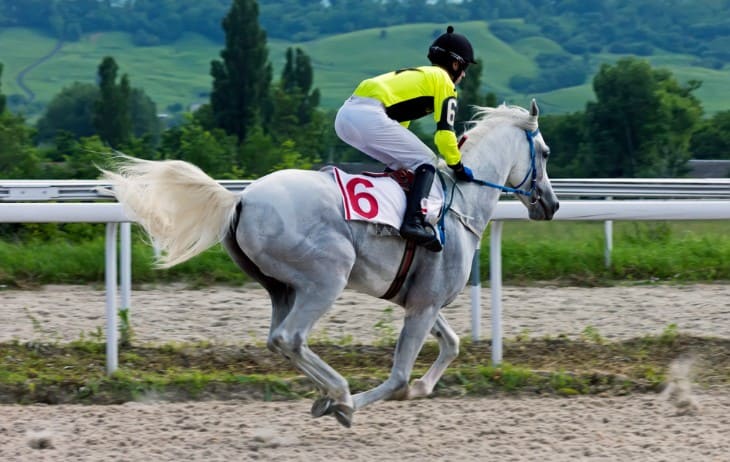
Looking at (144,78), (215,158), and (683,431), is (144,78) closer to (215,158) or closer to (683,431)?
(215,158)

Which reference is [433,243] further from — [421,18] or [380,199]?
[421,18]

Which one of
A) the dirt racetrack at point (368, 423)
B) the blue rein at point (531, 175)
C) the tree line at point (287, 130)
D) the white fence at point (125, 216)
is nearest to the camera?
the dirt racetrack at point (368, 423)

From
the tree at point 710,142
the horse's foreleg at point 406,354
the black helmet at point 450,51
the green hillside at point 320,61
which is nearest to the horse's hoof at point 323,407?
the horse's foreleg at point 406,354

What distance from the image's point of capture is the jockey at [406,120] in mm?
5430

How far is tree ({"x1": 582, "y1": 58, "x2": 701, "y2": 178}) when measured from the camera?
31.7m

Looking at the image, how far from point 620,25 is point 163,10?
5102 cm

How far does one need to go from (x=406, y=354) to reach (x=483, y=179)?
102 centimetres

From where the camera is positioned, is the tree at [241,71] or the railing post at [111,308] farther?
Answer: the tree at [241,71]

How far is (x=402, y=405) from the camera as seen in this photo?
582 cm

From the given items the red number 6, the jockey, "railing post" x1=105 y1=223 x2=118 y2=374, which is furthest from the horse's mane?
"railing post" x1=105 y1=223 x2=118 y2=374

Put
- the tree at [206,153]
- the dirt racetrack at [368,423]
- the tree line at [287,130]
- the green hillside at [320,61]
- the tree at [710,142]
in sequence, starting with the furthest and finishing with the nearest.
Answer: the green hillside at [320,61], the tree at [710,142], the tree line at [287,130], the tree at [206,153], the dirt racetrack at [368,423]

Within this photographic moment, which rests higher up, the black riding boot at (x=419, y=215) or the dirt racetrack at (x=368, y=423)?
the black riding boot at (x=419, y=215)

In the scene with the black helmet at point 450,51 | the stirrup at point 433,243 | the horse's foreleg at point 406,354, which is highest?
the black helmet at point 450,51

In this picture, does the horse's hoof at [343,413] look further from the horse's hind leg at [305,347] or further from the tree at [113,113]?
the tree at [113,113]
